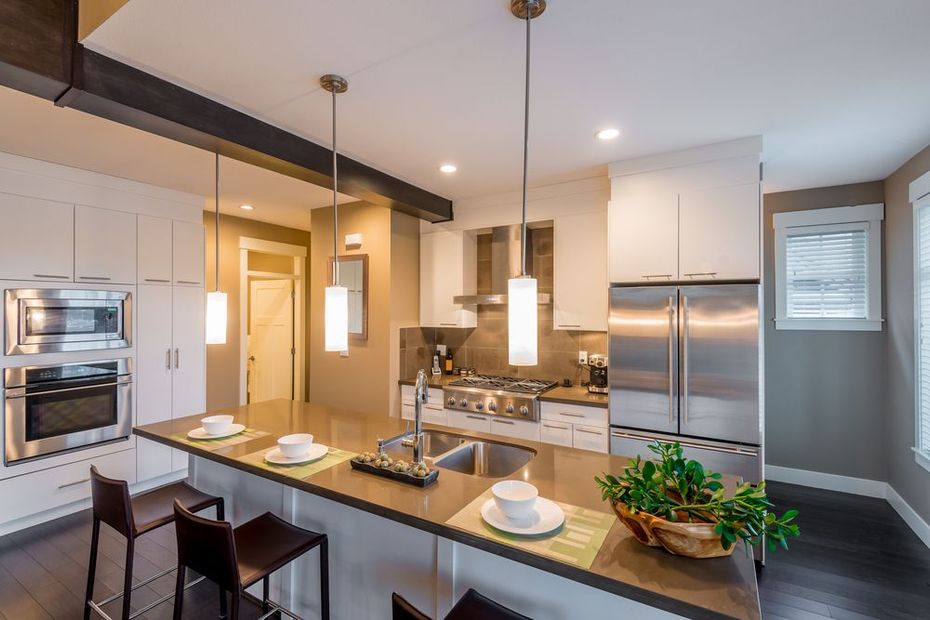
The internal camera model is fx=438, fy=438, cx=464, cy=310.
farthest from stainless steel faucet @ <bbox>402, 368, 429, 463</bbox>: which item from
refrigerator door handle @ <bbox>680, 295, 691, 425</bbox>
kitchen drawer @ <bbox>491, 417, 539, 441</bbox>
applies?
refrigerator door handle @ <bbox>680, 295, 691, 425</bbox>

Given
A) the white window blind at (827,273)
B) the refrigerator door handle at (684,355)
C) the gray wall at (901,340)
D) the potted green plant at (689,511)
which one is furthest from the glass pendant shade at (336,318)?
the white window blind at (827,273)

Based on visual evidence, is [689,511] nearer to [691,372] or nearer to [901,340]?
[691,372]

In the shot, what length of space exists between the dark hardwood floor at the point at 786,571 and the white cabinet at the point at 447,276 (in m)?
2.60

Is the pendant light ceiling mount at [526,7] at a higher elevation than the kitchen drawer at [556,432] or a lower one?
higher

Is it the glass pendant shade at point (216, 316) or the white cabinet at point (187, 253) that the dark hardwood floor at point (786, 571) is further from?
the white cabinet at point (187, 253)

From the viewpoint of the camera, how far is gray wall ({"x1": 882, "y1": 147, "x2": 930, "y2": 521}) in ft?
9.82

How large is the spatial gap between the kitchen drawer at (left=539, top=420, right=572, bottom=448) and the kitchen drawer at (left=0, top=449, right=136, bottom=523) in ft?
11.1

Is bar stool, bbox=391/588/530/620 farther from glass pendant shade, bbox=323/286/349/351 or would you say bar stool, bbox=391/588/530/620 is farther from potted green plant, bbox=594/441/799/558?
glass pendant shade, bbox=323/286/349/351

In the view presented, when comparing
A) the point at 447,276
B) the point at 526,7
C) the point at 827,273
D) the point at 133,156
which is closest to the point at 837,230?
the point at 827,273

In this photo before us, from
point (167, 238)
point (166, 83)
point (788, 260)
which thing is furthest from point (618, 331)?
point (167, 238)

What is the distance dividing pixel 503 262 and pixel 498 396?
1219 millimetres

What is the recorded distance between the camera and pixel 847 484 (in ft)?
11.9

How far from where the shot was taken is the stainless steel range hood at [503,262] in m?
3.86

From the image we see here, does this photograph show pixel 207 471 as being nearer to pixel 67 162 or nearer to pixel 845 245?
pixel 67 162
